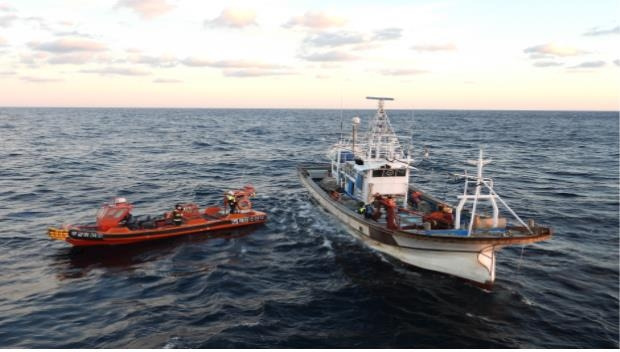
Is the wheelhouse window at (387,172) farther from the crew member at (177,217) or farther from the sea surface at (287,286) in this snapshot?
the crew member at (177,217)

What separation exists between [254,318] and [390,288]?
21.1ft

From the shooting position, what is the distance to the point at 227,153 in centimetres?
6222

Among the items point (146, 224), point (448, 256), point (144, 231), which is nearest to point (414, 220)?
point (448, 256)

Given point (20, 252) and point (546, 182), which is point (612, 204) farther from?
point (20, 252)

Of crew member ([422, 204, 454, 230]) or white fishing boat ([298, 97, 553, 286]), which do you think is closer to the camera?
white fishing boat ([298, 97, 553, 286])

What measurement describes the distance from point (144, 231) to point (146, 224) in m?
0.97

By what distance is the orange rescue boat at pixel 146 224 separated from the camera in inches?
861

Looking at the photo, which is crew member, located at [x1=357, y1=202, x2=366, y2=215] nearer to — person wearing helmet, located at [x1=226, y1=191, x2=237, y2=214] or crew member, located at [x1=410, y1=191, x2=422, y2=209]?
crew member, located at [x1=410, y1=191, x2=422, y2=209]

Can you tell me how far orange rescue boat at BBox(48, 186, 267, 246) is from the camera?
21875mm

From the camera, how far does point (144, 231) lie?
894 inches

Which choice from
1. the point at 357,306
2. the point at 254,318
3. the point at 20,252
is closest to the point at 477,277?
the point at 357,306

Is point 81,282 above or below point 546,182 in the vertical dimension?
below

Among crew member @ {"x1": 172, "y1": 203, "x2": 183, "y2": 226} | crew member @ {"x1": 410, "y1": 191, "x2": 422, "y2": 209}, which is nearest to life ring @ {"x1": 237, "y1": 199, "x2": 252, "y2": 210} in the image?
crew member @ {"x1": 172, "y1": 203, "x2": 183, "y2": 226}

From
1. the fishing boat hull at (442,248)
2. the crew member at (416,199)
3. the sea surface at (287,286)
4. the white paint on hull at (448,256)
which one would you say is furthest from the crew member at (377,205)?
→ the crew member at (416,199)
